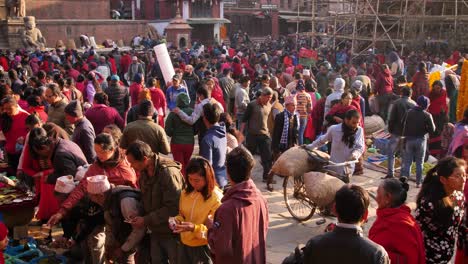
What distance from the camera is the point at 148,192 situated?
452 centimetres

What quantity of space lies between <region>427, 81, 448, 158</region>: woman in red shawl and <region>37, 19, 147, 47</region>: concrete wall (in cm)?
2644

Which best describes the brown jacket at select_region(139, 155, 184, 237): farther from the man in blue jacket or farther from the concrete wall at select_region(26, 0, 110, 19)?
the concrete wall at select_region(26, 0, 110, 19)

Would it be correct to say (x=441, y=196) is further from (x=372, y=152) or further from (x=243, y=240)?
(x=372, y=152)

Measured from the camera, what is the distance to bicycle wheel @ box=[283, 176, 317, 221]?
7105mm

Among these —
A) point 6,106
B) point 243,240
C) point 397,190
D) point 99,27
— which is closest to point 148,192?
point 243,240

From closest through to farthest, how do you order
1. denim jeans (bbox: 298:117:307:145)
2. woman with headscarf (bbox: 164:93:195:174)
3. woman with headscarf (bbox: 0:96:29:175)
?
woman with headscarf (bbox: 0:96:29:175), woman with headscarf (bbox: 164:93:195:174), denim jeans (bbox: 298:117:307:145)

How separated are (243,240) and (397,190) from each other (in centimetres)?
117

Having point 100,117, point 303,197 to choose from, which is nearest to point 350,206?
point 303,197

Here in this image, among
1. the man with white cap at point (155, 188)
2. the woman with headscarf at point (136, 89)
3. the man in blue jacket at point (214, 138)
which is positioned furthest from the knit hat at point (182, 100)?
the woman with headscarf at point (136, 89)

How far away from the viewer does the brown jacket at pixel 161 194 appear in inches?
177

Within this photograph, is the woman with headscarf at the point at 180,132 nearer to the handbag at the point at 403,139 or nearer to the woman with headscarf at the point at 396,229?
the handbag at the point at 403,139

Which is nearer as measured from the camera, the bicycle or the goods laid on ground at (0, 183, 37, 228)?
the goods laid on ground at (0, 183, 37, 228)

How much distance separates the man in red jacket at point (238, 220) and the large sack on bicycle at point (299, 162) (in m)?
2.74

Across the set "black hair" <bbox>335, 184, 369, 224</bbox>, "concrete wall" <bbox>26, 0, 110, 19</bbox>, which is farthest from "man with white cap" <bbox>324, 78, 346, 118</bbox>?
"concrete wall" <bbox>26, 0, 110, 19</bbox>
